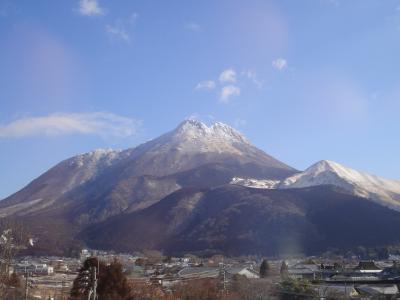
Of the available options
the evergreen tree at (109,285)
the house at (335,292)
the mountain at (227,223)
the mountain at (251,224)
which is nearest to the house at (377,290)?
the house at (335,292)

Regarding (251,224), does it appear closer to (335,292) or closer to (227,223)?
(227,223)

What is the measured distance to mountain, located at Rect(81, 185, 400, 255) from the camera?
123062 millimetres

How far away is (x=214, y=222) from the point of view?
142750 mm

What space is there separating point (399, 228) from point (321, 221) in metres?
16.8

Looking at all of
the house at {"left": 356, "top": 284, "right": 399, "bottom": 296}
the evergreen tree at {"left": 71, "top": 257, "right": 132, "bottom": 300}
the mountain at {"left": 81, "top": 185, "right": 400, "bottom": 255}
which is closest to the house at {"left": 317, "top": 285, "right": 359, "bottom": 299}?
the house at {"left": 356, "top": 284, "right": 399, "bottom": 296}

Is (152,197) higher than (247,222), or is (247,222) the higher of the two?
(152,197)

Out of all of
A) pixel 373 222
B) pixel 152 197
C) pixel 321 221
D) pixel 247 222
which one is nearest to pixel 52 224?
pixel 152 197

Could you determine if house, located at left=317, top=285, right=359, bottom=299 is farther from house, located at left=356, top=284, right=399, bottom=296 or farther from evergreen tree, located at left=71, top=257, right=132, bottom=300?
evergreen tree, located at left=71, top=257, right=132, bottom=300

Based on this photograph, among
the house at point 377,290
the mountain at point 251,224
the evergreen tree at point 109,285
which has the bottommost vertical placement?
the house at point 377,290

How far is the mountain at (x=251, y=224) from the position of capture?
4845 inches

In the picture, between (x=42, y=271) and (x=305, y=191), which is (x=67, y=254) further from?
(x=305, y=191)

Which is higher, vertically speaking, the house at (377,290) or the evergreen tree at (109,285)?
the evergreen tree at (109,285)

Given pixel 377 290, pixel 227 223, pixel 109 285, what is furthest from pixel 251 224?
pixel 109 285

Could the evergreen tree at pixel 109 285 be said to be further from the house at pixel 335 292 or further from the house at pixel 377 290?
the house at pixel 377 290
